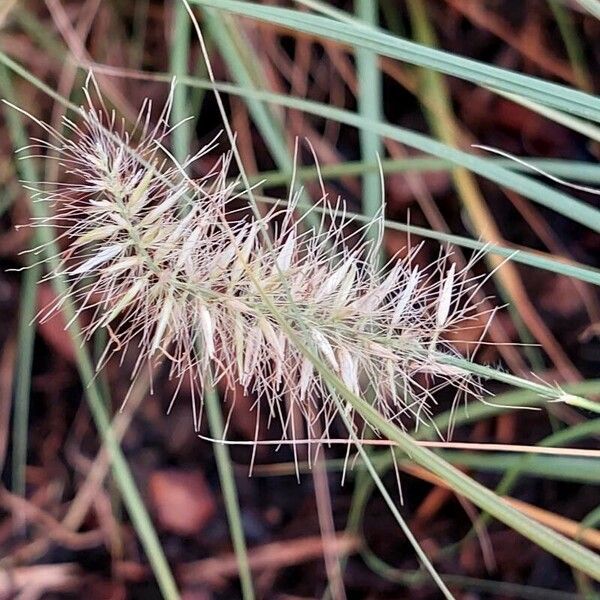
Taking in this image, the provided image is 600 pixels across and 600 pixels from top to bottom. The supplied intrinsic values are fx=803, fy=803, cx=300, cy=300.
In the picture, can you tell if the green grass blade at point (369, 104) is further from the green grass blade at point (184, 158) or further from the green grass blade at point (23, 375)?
the green grass blade at point (23, 375)

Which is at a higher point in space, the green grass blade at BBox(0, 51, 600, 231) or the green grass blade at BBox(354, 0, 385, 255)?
the green grass blade at BBox(354, 0, 385, 255)

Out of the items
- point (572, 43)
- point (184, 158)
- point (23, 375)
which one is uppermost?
point (572, 43)

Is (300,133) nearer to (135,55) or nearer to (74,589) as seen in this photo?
(135,55)

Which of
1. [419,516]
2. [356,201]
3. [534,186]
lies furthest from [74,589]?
[534,186]

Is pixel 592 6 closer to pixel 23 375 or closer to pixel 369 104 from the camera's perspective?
pixel 369 104

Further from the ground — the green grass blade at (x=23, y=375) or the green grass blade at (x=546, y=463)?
the green grass blade at (x=546, y=463)

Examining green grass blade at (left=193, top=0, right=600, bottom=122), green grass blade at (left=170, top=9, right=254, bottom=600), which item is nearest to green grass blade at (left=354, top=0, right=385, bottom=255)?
green grass blade at (left=170, top=9, right=254, bottom=600)

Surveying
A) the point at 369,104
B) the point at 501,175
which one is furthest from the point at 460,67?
the point at 369,104

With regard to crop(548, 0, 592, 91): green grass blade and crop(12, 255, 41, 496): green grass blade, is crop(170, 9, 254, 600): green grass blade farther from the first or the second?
crop(548, 0, 592, 91): green grass blade

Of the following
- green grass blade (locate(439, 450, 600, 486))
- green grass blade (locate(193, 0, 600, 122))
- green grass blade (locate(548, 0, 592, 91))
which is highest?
green grass blade (locate(548, 0, 592, 91))

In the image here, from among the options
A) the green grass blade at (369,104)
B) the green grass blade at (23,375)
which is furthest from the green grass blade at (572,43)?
the green grass blade at (23,375)

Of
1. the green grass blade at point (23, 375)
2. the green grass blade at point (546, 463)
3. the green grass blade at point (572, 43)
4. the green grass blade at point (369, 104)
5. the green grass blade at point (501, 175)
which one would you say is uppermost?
→ the green grass blade at point (572, 43)
